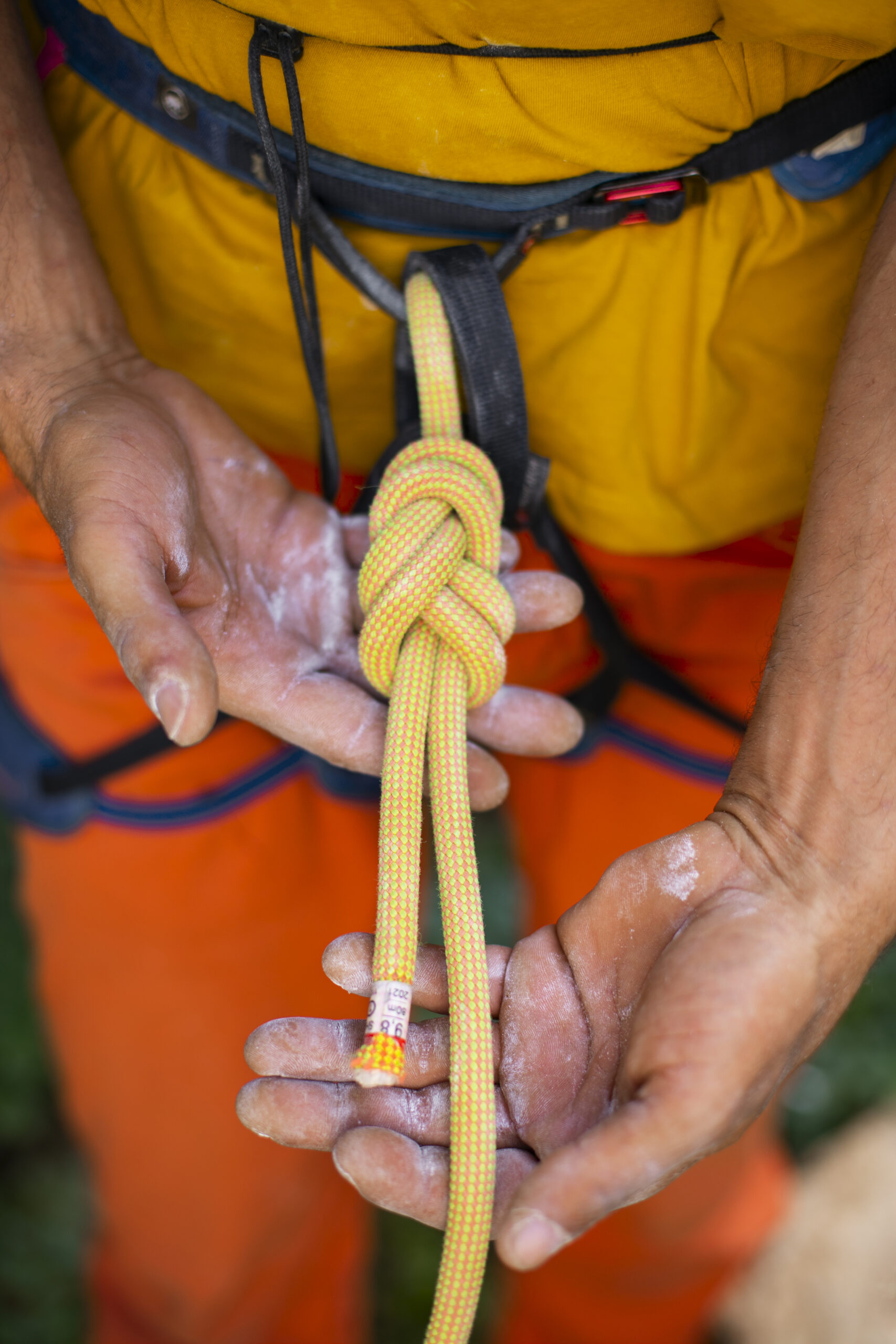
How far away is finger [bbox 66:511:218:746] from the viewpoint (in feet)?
2.49

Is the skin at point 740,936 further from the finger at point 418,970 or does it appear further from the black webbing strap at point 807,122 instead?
the black webbing strap at point 807,122

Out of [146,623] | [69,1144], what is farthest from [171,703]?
[69,1144]

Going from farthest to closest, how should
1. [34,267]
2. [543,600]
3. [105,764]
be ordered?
[105,764]
[543,600]
[34,267]

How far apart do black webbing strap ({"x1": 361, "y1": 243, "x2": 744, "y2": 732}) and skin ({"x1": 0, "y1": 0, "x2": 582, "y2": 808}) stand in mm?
79

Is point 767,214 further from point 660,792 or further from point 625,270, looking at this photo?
point 660,792

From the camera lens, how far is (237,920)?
141cm

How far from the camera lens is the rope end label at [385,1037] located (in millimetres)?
831

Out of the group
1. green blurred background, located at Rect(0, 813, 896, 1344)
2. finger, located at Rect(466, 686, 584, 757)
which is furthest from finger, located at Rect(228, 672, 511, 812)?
green blurred background, located at Rect(0, 813, 896, 1344)

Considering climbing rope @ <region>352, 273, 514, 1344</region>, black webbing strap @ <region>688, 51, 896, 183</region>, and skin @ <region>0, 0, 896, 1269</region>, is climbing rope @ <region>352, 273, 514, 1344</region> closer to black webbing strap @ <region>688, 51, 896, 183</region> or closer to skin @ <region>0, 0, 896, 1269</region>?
skin @ <region>0, 0, 896, 1269</region>

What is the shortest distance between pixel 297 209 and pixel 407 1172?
0.91 metres

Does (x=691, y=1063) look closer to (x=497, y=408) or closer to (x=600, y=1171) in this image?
(x=600, y=1171)

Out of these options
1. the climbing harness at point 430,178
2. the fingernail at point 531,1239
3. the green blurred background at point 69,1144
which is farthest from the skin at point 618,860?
the green blurred background at point 69,1144

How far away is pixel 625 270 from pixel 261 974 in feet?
3.51

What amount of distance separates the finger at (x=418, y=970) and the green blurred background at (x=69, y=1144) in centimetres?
118
